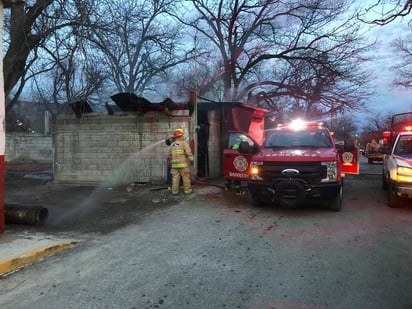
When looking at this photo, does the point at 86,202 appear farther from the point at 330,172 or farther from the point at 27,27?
the point at 330,172

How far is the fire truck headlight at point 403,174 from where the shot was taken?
7.77 meters

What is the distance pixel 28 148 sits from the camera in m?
27.0

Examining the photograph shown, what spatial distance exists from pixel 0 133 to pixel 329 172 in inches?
244

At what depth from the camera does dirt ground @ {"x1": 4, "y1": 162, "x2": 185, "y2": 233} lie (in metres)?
7.59

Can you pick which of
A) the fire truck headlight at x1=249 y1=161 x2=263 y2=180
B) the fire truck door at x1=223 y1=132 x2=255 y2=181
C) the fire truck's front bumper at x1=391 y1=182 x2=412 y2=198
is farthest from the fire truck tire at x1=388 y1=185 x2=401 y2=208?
the fire truck door at x1=223 y1=132 x2=255 y2=181

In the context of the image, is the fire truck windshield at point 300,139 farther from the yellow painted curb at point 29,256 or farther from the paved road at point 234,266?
the yellow painted curb at point 29,256

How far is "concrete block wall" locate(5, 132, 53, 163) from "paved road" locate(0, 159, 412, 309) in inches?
857

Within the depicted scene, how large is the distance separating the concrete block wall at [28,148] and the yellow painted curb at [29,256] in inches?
888

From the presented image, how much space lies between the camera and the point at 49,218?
8.17 meters

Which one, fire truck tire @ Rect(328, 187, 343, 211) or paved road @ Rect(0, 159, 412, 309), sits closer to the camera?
paved road @ Rect(0, 159, 412, 309)

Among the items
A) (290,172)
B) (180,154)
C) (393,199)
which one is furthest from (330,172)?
(180,154)

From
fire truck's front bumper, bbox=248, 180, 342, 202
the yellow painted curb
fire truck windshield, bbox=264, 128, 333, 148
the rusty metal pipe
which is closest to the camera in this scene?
the yellow painted curb

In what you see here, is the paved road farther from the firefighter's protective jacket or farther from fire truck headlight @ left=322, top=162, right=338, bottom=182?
the firefighter's protective jacket

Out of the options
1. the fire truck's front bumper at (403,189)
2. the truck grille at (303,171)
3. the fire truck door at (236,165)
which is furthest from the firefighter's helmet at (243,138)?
the fire truck's front bumper at (403,189)
